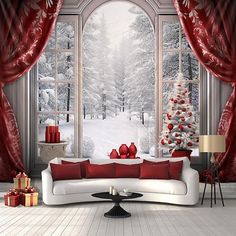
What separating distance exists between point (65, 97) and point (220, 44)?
129 inches

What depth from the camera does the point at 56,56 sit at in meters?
9.58

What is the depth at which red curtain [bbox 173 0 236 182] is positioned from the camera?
8.95 meters

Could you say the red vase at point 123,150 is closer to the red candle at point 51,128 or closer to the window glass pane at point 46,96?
the red candle at point 51,128

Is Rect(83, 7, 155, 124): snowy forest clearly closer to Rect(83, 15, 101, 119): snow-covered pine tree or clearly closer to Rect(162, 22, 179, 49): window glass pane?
Rect(83, 15, 101, 119): snow-covered pine tree

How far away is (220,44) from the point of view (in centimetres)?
905

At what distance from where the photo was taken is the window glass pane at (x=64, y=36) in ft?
31.7

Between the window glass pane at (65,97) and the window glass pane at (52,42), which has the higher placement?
the window glass pane at (52,42)

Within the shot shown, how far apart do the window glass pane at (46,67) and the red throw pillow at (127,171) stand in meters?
2.50

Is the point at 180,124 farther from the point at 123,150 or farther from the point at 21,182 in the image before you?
the point at 21,182

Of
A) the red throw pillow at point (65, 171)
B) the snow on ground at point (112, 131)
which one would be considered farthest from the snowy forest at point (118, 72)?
the red throw pillow at point (65, 171)

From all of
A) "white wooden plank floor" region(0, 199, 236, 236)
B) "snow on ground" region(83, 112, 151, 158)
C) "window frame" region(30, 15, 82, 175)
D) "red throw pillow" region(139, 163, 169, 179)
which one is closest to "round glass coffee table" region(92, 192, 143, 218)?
"white wooden plank floor" region(0, 199, 236, 236)

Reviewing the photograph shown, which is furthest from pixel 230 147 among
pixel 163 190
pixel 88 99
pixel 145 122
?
pixel 88 99

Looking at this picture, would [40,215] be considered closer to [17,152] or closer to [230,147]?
[17,152]

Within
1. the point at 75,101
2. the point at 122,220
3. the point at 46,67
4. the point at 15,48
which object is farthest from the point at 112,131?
the point at 122,220
